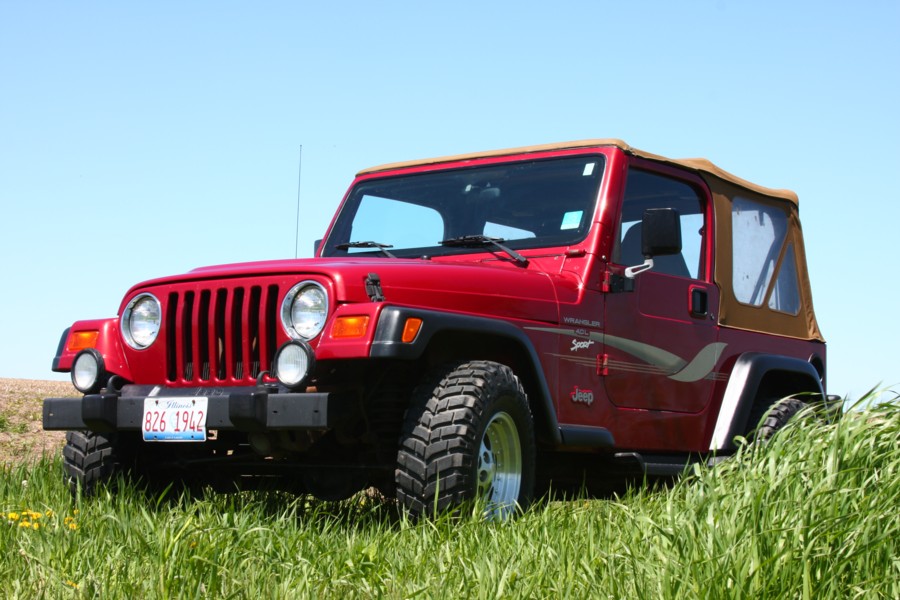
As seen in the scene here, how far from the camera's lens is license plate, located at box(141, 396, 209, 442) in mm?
4566

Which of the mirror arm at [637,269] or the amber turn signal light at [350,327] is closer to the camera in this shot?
the amber turn signal light at [350,327]

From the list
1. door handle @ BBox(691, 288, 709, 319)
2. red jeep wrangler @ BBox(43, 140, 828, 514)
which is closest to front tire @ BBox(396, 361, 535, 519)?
red jeep wrangler @ BBox(43, 140, 828, 514)

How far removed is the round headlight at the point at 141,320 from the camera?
5047 mm

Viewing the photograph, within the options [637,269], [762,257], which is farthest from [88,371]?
[762,257]

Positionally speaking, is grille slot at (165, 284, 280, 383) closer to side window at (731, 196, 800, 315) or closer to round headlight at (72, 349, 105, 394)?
round headlight at (72, 349, 105, 394)

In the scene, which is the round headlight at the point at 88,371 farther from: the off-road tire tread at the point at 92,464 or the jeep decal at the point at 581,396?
the jeep decal at the point at 581,396

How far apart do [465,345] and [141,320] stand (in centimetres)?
145

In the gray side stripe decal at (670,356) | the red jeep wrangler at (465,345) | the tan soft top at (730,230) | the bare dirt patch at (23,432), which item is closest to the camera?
the red jeep wrangler at (465,345)

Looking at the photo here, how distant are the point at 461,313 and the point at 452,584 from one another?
1.56 meters

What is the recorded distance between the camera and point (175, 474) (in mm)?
5676

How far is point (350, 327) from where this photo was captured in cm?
438

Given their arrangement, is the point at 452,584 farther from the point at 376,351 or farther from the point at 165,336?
the point at 165,336

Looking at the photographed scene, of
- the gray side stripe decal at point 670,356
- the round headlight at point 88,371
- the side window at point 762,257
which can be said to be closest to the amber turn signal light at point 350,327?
the gray side stripe decal at point 670,356

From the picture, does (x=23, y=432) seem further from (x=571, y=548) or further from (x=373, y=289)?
(x=571, y=548)
